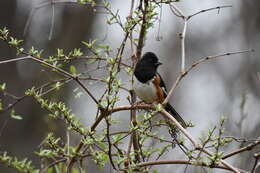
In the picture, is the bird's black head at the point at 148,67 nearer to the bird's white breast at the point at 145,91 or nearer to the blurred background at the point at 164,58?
the bird's white breast at the point at 145,91

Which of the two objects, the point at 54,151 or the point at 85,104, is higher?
the point at 54,151

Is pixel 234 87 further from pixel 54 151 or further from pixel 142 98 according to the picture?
pixel 54 151

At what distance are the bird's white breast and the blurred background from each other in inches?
102

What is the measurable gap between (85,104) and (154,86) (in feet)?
14.7

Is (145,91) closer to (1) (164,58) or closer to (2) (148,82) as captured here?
(2) (148,82)

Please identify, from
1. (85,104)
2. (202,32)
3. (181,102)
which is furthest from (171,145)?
(202,32)

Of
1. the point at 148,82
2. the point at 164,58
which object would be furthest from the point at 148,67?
the point at 164,58

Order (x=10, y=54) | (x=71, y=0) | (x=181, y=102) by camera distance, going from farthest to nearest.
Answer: (x=181, y=102)
(x=10, y=54)
(x=71, y=0)

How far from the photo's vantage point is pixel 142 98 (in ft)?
11.8

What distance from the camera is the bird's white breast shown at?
358 cm

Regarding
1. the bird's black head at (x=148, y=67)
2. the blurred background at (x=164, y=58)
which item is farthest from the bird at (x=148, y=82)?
the blurred background at (x=164, y=58)

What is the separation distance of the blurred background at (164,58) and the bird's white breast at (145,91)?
8.47ft

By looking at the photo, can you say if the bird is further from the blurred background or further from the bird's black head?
the blurred background

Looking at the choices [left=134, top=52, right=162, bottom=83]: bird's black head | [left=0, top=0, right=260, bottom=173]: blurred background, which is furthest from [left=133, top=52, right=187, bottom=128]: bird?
[left=0, top=0, right=260, bottom=173]: blurred background
